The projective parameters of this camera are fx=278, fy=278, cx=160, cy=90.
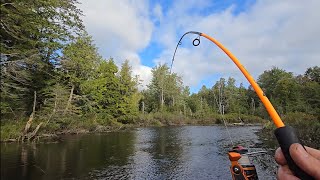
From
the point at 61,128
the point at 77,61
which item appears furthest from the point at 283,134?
the point at 77,61

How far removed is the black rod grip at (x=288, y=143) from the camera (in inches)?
46.5

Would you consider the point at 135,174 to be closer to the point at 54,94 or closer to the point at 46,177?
the point at 46,177

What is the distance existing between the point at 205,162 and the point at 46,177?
7.96 m

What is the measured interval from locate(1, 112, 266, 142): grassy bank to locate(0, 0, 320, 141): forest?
0.08 meters

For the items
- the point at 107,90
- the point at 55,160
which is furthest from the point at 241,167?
the point at 107,90

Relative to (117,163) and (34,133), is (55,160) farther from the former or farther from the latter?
(34,133)

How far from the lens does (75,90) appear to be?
37531mm

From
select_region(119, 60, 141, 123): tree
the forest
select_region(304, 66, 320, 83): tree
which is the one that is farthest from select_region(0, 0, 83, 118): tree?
select_region(304, 66, 320, 83): tree

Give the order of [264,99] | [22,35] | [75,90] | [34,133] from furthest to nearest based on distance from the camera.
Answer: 1. [75,90]
2. [34,133]
3. [22,35]
4. [264,99]

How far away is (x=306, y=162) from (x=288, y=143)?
0.45 feet

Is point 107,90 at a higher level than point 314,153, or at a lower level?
higher

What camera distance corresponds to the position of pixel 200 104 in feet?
234

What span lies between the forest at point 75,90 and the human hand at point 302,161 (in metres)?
5.09

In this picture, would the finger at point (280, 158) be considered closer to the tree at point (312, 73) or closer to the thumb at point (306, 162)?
the thumb at point (306, 162)
